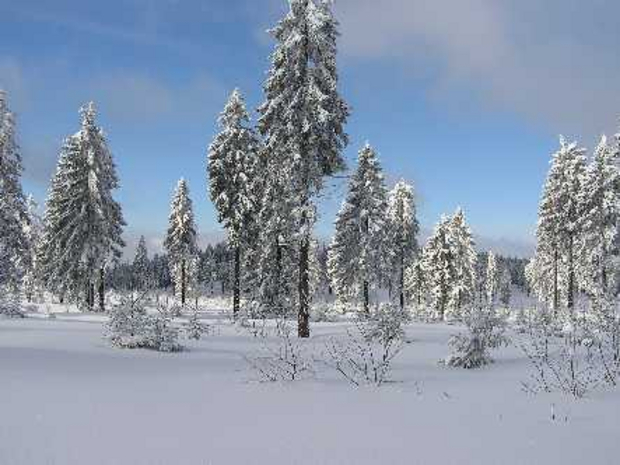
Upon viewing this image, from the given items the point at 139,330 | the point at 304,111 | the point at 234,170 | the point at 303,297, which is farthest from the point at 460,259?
the point at 139,330

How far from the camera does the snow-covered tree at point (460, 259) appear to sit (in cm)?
5956

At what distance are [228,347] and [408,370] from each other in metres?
6.30

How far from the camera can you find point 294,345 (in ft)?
63.9

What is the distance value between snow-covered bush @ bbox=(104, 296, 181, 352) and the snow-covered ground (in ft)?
12.0

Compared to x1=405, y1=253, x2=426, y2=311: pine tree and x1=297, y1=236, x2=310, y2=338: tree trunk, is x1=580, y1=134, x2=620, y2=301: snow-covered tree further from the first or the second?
x1=405, y1=253, x2=426, y2=311: pine tree

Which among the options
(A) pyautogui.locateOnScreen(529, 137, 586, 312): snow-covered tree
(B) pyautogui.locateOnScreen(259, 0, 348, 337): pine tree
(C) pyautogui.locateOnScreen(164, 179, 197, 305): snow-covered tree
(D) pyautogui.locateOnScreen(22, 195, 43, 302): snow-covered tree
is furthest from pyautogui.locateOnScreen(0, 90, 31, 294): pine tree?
(A) pyautogui.locateOnScreen(529, 137, 586, 312): snow-covered tree

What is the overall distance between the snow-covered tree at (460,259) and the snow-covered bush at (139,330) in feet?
147

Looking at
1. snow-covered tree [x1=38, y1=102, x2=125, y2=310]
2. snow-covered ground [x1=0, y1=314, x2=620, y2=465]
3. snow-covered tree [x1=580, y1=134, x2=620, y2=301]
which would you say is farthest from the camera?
snow-covered tree [x1=580, y1=134, x2=620, y2=301]

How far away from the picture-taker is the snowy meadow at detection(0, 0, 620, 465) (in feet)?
19.2

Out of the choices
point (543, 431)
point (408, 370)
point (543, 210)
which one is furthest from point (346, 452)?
point (543, 210)

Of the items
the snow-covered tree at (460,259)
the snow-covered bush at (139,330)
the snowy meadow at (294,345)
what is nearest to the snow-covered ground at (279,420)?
the snowy meadow at (294,345)

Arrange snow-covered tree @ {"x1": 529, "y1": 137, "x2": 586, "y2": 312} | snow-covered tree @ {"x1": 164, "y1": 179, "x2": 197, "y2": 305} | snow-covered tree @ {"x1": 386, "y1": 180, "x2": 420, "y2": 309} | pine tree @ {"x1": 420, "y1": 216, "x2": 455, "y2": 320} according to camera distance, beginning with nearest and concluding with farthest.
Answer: snow-covered tree @ {"x1": 529, "y1": 137, "x2": 586, "y2": 312} < snow-covered tree @ {"x1": 386, "y1": 180, "x2": 420, "y2": 309} < pine tree @ {"x1": 420, "y1": 216, "x2": 455, "y2": 320} < snow-covered tree @ {"x1": 164, "y1": 179, "x2": 197, "y2": 305}

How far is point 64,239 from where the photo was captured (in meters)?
41.6

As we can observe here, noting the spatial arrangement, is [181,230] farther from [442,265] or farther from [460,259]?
[460,259]
